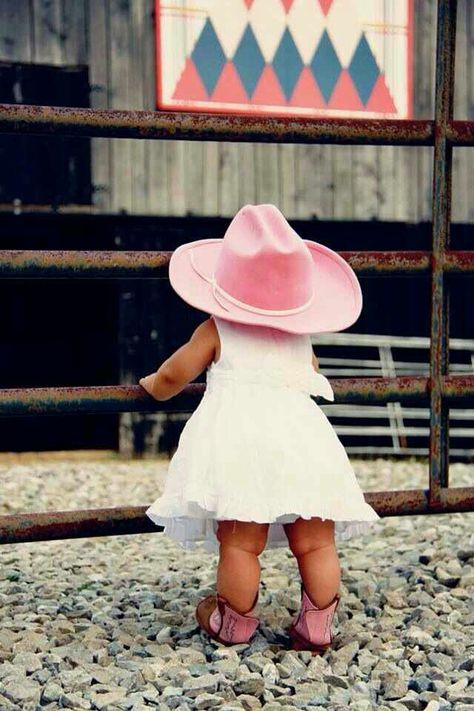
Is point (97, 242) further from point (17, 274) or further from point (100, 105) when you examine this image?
point (17, 274)

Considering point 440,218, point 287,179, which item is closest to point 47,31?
point 287,179

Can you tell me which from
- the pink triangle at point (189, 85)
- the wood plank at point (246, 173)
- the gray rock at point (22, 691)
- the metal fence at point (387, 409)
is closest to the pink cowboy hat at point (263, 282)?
the gray rock at point (22, 691)

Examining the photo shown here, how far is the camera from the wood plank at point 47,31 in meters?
6.89

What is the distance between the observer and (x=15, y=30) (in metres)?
6.86

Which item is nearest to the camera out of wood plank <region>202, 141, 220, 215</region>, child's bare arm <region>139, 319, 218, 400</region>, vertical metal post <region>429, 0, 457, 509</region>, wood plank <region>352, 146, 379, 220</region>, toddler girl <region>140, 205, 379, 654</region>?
toddler girl <region>140, 205, 379, 654</region>

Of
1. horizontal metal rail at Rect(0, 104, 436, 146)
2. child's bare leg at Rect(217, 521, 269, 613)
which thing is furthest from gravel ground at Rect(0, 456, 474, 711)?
horizontal metal rail at Rect(0, 104, 436, 146)

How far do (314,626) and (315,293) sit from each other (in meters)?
0.70

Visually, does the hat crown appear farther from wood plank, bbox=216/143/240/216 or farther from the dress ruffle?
wood plank, bbox=216/143/240/216

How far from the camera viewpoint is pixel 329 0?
7043 millimetres

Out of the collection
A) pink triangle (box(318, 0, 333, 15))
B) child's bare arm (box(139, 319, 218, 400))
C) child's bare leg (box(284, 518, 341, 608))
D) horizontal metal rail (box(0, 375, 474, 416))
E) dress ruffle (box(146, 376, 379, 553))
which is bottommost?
child's bare leg (box(284, 518, 341, 608))

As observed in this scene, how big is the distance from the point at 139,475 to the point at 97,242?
1740mm

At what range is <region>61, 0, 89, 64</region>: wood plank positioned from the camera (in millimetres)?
6945

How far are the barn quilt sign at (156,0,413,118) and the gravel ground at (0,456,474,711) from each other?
3847 millimetres

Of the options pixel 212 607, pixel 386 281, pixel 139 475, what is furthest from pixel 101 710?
pixel 386 281
